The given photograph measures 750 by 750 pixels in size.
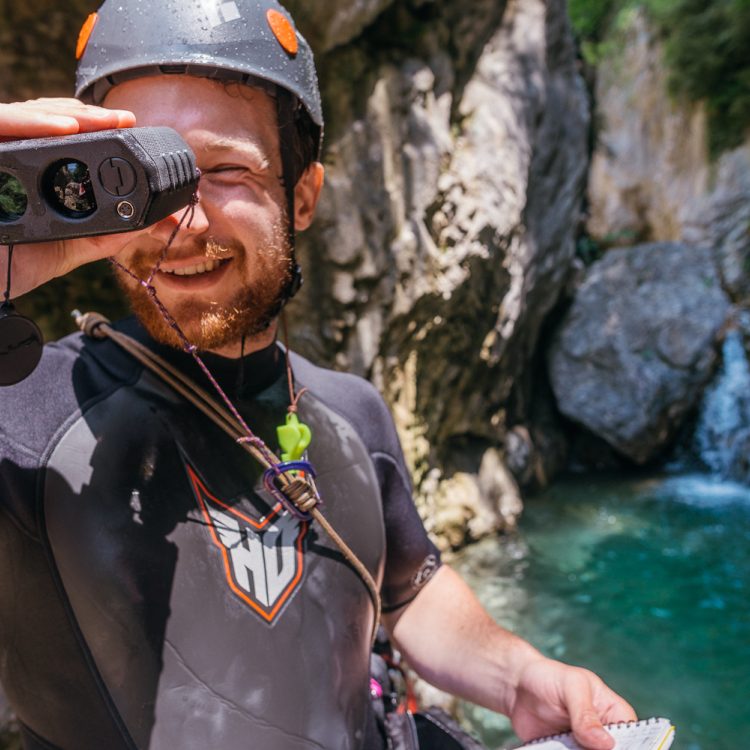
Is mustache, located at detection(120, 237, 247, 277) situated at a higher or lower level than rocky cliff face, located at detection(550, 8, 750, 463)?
higher

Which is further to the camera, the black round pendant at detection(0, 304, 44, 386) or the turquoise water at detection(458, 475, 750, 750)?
the turquoise water at detection(458, 475, 750, 750)

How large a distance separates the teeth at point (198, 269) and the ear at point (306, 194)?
14.5 inches

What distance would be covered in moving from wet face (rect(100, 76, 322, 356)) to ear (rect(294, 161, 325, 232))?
0.25 m

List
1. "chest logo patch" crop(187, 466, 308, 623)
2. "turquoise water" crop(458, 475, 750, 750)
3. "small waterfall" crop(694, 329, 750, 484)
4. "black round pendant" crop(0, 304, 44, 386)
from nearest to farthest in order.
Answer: "black round pendant" crop(0, 304, 44, 386) → "chest logo patch" crop(187, 466, 308, 623) → "turquoise water" crop(458, 475, 750, 750) → "small waterfall" crop(694, 329, 750, 484)

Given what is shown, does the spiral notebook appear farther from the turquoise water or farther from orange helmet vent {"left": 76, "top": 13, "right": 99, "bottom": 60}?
Result: the turquoise water

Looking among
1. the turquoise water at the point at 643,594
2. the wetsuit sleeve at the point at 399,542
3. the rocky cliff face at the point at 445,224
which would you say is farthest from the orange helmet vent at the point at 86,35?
the turquoise water at the point at 643,594

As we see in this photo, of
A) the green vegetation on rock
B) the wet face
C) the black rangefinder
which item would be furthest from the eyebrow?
the green vegetation on rock

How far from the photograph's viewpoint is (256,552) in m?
1.10

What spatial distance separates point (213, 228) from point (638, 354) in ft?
24.1

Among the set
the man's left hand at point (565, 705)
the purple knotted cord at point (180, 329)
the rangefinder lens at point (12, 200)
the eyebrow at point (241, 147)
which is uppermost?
the eyebrow at point (241, 147)

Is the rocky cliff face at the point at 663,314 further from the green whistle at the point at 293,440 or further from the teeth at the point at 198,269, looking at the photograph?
the teeth at the point at 198,269

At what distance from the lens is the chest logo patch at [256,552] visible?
42.0 inches

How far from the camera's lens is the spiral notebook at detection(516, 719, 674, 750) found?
964 mm

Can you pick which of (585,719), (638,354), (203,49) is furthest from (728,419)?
(203,49)
